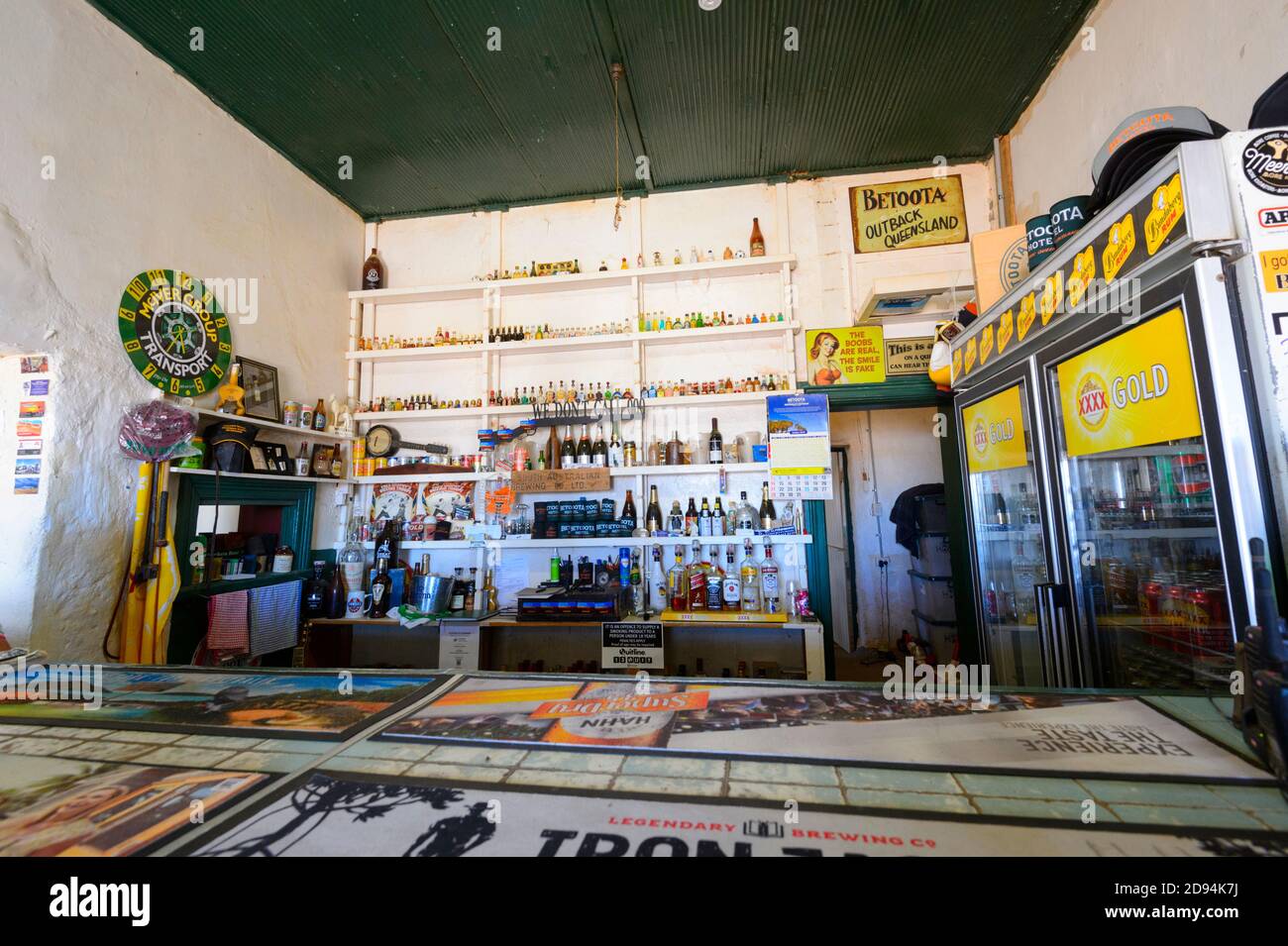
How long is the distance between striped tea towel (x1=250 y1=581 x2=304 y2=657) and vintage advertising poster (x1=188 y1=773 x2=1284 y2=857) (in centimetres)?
312

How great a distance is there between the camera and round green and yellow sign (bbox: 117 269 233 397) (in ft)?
8.38

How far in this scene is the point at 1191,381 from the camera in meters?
1.23

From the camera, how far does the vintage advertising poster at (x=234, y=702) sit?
3.14ft

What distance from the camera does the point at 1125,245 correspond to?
1369 mm

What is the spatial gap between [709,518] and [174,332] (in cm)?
332

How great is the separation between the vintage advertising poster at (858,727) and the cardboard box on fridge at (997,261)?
6.79 ft

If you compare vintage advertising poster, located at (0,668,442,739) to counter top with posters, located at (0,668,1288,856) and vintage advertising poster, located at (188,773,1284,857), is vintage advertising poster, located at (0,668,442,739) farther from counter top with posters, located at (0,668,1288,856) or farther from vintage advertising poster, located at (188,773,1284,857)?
vintage advertising poster, located at (188,773,1284,857)

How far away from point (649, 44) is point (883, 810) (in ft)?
11.5

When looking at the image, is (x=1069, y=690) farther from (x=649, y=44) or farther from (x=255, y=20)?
(x=255, y=20)

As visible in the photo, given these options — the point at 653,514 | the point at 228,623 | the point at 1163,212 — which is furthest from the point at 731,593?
the point at 228,623

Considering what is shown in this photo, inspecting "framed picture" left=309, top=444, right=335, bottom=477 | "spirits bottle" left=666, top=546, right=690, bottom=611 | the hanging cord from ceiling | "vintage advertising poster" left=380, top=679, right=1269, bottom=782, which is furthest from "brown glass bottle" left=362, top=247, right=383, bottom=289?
"vintage advertising poster" left=380, top=679, right=1269, bottom=782

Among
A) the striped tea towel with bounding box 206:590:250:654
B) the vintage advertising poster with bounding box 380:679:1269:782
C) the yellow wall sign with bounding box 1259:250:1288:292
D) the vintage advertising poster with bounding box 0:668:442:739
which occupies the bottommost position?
the striped tea towel with bounding box 206:590:250:654

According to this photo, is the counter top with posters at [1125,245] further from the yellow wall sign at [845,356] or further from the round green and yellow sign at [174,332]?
the round green and yellow sign at [174,332]

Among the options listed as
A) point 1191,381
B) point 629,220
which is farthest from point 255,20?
point 1191,381
